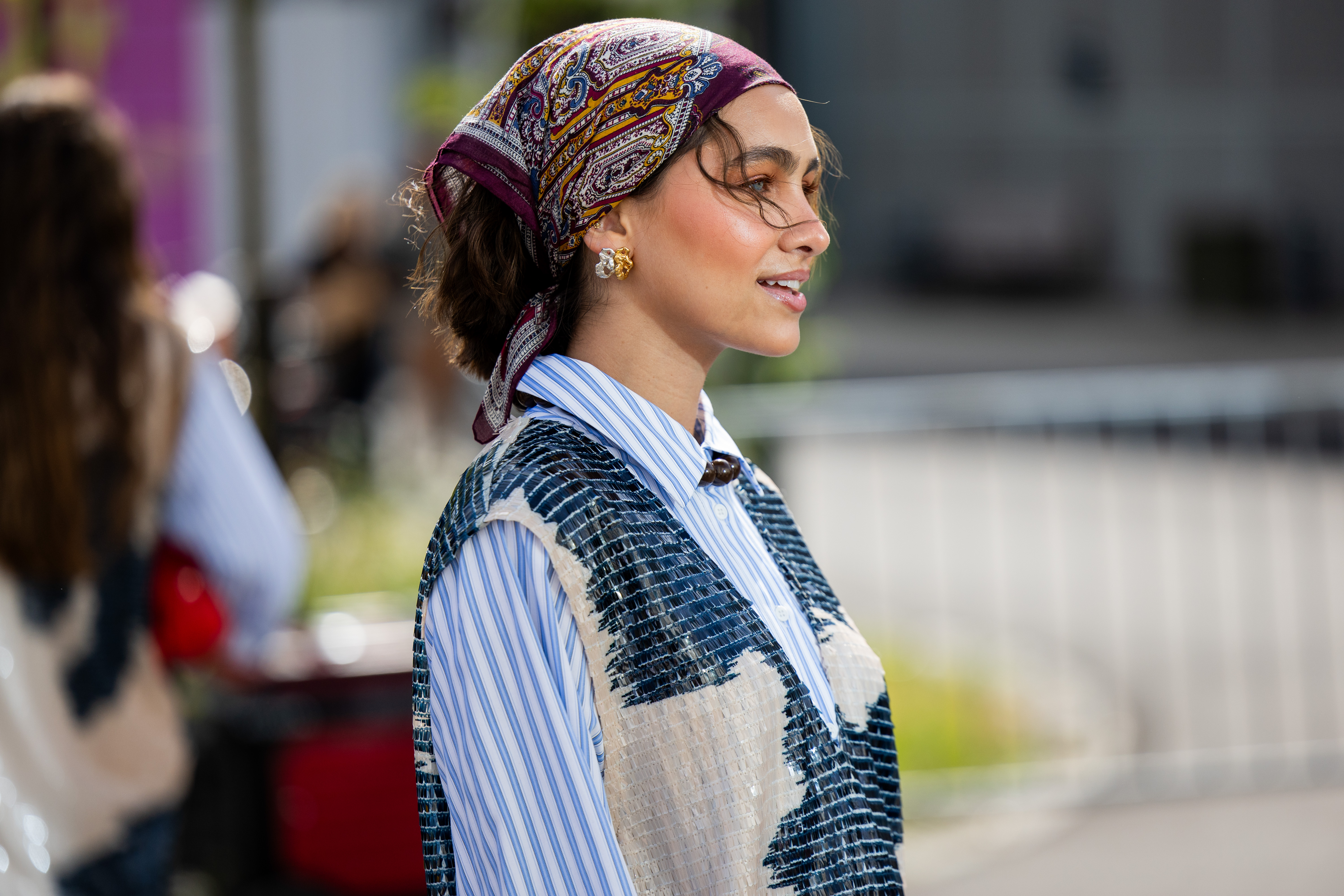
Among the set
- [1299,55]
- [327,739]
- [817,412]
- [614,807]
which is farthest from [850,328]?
[614,807]

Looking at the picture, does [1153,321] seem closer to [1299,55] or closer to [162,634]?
[1299,55]

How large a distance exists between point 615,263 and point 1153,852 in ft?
12.8

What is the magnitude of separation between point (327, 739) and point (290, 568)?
59cm

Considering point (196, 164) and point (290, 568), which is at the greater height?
point (196, 164)

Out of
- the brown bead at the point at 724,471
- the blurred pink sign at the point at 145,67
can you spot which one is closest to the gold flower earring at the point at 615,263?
the brown bead at the point at 724,471

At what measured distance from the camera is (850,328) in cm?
2806

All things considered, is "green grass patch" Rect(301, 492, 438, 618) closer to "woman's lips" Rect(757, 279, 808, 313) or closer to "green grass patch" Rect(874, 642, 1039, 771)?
"green grass patch" Rect(874, 642, 1039, 771)

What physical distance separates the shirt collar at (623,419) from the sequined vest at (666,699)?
1.4 inches

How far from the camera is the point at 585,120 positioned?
5.47 feet

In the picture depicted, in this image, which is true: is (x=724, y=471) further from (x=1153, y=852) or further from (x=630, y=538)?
(x=1153, y=852)

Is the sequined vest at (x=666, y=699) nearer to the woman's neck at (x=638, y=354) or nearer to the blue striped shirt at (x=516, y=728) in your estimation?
the blue striped shirt at (x=516, y=728)

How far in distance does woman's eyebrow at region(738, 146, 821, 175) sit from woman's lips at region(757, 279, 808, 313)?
0.14 meters

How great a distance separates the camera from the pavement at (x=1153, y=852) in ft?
15.0

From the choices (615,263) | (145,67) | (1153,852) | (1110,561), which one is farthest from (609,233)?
(1110,561)
